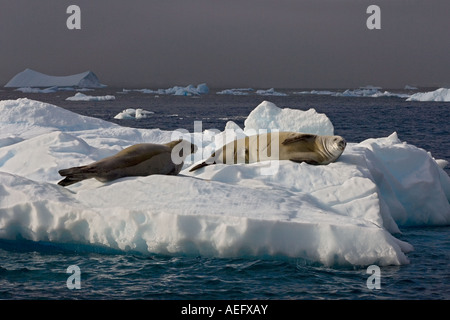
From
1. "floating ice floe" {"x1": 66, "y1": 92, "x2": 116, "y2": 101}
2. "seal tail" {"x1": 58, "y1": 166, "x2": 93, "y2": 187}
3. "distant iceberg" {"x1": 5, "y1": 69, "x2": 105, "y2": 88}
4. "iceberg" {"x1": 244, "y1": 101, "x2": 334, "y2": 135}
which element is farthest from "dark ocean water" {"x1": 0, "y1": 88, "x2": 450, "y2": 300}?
"distant iceberg" {"x1": 5, "y1": 69, "x2": 105, "y2": 88}

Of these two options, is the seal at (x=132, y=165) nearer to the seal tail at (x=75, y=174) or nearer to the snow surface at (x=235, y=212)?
the seal tail at (x=75, y=174)

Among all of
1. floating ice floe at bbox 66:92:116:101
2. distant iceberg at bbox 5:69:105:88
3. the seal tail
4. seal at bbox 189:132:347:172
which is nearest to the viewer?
the seal tail

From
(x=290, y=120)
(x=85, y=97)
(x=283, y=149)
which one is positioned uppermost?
(x=85, y=97)

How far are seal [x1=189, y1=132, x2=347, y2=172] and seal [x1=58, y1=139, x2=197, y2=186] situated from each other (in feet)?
2.64

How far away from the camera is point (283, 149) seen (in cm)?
1095

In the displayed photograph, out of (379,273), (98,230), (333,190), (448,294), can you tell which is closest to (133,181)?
(98,230)

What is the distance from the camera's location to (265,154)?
36.2 ft

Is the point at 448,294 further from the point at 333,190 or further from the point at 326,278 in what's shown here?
the point at 333,190

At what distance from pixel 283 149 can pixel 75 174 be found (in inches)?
153

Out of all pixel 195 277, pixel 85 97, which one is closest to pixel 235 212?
pixel 195 277

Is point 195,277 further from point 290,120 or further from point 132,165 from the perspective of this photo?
point 290,120

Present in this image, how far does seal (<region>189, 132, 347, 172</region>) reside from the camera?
35.0 ft

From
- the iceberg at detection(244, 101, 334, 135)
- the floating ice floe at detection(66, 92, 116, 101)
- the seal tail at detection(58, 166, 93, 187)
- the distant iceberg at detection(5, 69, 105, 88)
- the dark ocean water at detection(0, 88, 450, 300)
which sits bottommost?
the dark ocean water at detection(0, 88, 450, 300)

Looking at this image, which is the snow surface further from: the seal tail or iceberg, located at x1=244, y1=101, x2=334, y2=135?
iceberg, located at x1=244, y1=101, x2=334, y2=135
